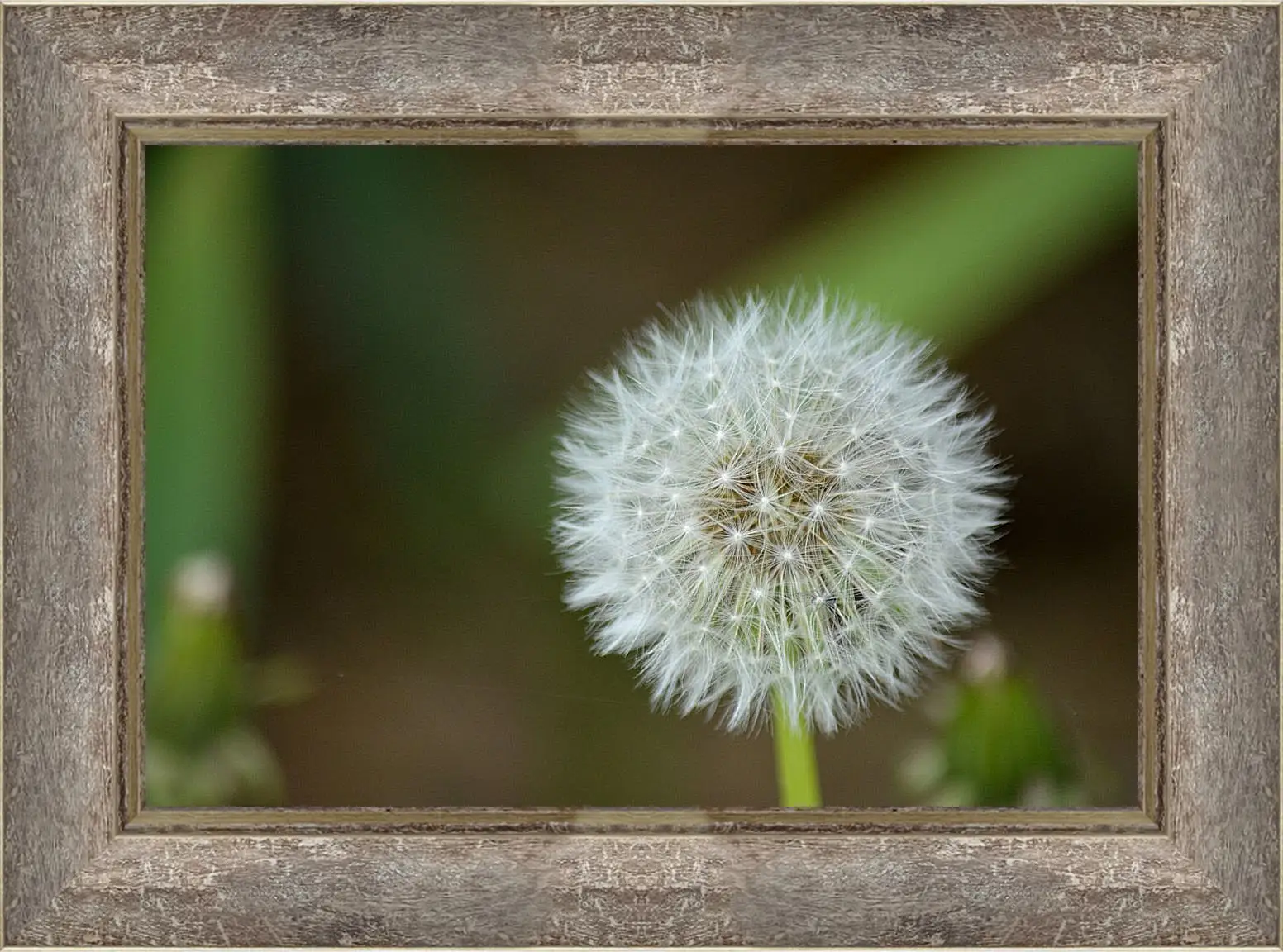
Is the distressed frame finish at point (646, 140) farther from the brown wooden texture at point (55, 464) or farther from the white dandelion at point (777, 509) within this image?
the white dandelion at point (777, 509)

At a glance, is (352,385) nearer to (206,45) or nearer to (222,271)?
(222,271)

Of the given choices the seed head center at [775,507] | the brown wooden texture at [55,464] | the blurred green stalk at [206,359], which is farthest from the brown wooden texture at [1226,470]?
the brown wooden texture at [55,464]

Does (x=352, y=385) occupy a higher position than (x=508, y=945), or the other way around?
(x=352, y=385)

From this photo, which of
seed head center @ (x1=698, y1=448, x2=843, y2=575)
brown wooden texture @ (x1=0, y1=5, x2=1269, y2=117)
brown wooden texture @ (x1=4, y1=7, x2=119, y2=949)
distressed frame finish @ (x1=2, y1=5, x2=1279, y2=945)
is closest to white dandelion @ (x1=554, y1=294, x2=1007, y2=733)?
seed head center @ (x1=698, y1=448, x2=843, y2=575)

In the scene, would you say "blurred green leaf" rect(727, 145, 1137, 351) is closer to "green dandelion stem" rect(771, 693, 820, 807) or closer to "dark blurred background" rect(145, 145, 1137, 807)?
"dark blurred background" rect(145, 145, 1137, 807)

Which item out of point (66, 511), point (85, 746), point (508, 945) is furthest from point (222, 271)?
point (508, 945)
